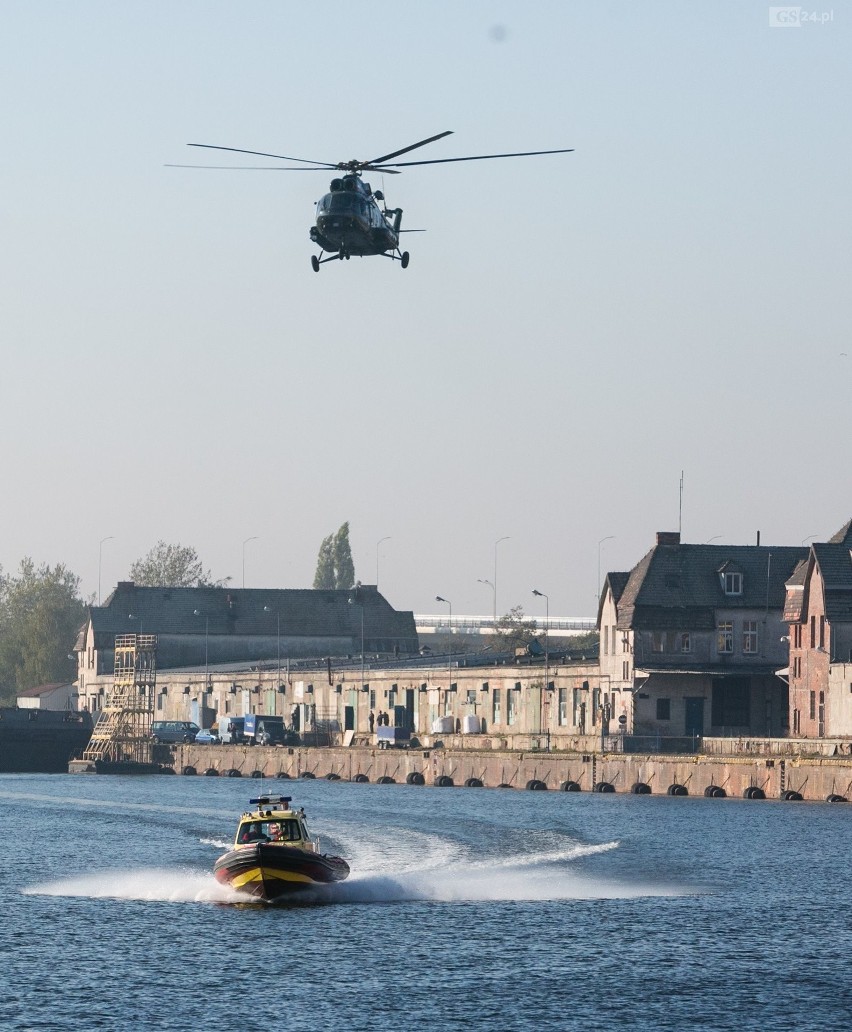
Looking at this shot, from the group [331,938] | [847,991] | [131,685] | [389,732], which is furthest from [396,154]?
[131,685]

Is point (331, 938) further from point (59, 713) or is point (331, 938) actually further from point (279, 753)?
point (59, 713)

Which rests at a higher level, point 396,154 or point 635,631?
point 396,154

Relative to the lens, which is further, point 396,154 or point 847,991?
point 396,154

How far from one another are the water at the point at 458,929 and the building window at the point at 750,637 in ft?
114

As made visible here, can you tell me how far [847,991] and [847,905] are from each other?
1633 cm

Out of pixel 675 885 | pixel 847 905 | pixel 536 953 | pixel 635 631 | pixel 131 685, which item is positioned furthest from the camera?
pixel 131 685

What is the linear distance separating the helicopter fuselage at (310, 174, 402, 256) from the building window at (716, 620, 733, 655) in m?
65.9

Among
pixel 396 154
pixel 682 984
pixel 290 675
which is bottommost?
pixel 682 984

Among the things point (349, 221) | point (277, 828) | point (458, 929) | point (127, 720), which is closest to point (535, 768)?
point (127, 720)

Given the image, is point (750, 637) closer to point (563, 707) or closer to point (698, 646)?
point (698, 646)

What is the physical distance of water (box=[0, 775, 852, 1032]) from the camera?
161 ft

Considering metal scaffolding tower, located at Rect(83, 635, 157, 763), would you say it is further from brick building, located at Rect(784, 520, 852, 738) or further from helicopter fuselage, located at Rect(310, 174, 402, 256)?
helicopter fuselage, located at Rect(310, 174, 402, 256)

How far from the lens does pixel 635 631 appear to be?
134m

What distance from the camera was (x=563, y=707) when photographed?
140875mm
